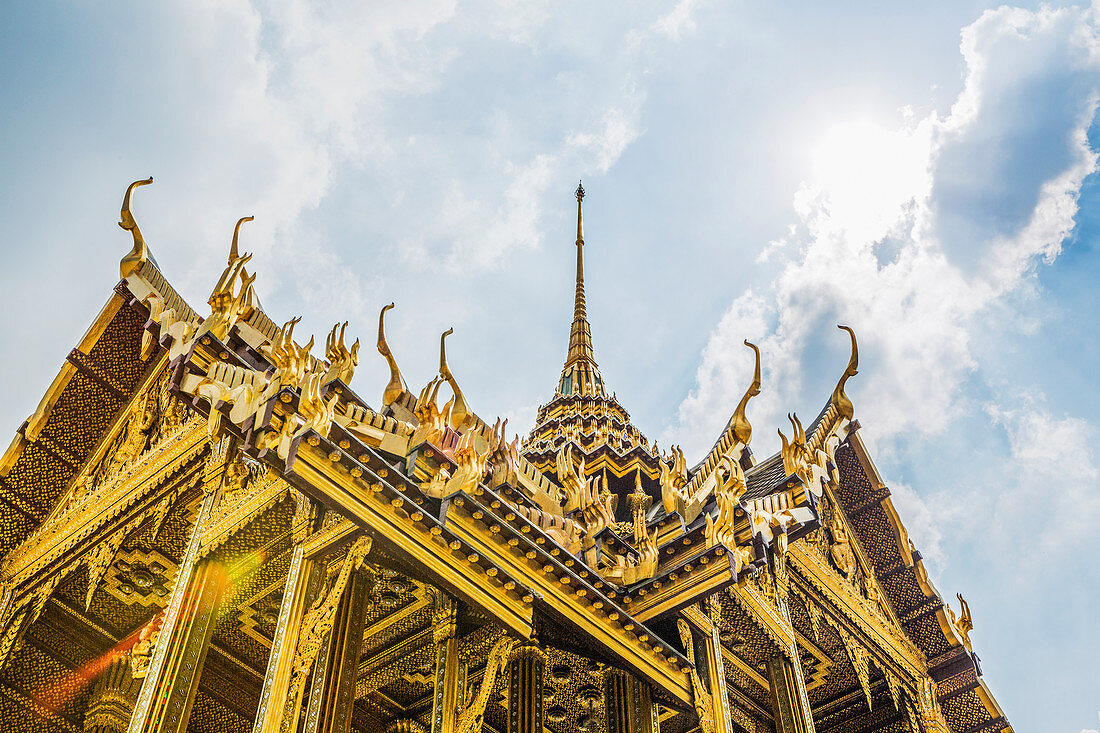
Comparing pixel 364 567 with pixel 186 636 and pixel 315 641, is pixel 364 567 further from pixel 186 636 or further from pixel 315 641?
pixel 186 636

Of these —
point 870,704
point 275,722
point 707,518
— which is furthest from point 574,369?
point 275,722

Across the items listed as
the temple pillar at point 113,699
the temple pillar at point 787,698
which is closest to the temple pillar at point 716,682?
the temple pillar at point 787,698

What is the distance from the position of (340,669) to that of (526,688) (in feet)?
4.53

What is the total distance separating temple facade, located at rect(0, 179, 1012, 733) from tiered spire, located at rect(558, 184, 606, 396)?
4.84m

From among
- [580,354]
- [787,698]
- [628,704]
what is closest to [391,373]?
[628,704]

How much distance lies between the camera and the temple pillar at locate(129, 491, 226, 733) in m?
5.50

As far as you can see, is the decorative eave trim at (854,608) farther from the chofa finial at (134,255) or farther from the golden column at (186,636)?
the chofa finial at (134,255)

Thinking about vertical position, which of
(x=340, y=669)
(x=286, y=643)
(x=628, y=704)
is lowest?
(x=340, y=669)

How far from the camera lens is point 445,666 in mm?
6188

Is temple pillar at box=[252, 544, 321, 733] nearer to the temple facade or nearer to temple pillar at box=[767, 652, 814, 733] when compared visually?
the temple facade

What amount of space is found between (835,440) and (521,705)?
14.5 ft

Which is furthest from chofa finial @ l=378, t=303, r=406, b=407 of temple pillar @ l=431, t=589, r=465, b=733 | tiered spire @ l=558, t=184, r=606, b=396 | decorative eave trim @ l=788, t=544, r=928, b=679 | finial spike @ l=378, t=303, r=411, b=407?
tiered spire @ l=558, t=184, r=606, b=396

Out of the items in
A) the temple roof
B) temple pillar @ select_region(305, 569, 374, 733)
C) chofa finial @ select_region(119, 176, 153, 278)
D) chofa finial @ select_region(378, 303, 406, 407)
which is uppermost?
the temple roof

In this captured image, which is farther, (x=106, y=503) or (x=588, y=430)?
(x=588, y=430)
